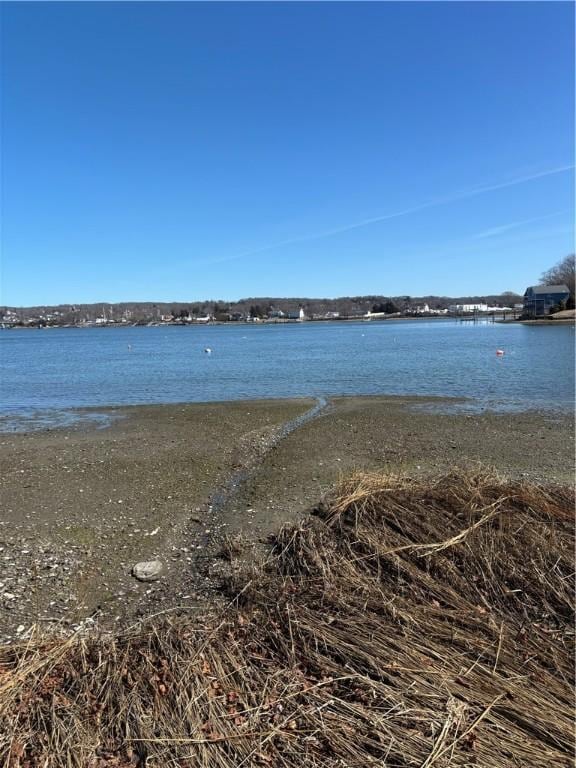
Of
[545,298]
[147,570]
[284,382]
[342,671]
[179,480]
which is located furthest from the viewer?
[545,298]

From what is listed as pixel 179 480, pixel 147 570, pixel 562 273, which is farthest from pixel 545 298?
pixel 147 570

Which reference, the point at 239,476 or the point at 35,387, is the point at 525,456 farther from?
the point at 35,387

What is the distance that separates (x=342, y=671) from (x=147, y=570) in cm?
372

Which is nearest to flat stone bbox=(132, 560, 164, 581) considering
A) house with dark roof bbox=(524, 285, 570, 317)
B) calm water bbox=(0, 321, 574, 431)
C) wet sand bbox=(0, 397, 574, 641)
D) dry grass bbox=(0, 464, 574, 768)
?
wet sand bbox=(0, 397, 574, 641)

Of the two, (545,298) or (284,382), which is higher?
(545,298)

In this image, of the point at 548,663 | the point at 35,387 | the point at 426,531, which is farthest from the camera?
the point at 35,387

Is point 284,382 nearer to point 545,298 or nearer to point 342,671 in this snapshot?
point 342,671

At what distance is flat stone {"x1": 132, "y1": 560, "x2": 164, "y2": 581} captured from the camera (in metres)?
6.77

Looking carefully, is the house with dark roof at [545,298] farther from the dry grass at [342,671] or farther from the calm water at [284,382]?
the dry grass at [342,671]

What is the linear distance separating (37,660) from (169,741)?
4.98 feet

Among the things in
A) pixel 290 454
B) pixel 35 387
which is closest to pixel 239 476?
pixel 290 454

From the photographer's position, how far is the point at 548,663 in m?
4.47

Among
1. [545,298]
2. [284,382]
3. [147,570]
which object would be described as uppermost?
[545,298]

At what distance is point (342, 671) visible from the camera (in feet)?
13.3
